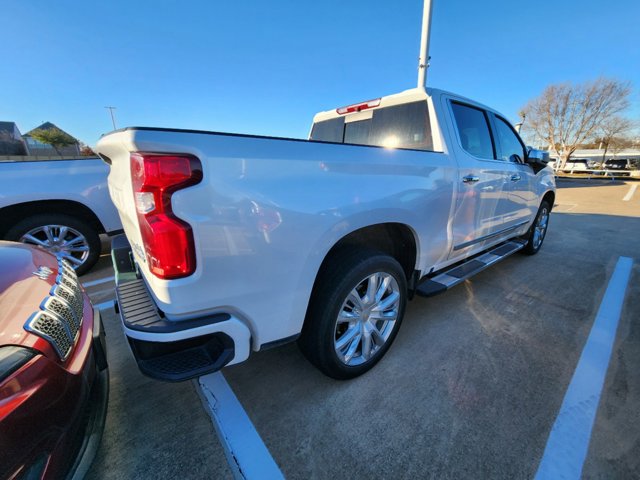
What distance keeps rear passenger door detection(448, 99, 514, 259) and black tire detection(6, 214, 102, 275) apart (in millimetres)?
4363

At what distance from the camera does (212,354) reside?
1377 millimetres

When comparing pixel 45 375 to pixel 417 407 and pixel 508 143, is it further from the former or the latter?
pixel 508 143

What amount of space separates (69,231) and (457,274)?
4.64 meters

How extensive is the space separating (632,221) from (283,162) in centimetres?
1040

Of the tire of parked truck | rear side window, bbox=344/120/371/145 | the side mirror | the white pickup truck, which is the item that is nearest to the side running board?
the white pickup truck

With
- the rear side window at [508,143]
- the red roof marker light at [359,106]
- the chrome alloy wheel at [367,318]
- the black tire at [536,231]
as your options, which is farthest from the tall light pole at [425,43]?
the chrome alloy wheel at [367,318]

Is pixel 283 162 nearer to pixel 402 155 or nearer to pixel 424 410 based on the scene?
pixel 402 155

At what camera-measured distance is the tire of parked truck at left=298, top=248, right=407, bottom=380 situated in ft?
5.76

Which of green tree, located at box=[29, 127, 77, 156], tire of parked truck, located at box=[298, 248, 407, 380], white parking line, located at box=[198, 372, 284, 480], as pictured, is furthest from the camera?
green tree, located at box=[29, 127, 77, 156]

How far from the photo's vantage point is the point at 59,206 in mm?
3656

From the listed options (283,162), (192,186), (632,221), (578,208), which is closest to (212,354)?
(192,186)

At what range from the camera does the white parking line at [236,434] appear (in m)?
1.47

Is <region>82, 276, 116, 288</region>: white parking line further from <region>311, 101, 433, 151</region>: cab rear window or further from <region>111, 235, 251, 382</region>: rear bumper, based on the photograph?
<region>311, 101, 433, 151</region>: cab rear window

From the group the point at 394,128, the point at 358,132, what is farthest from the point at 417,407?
the point at 358,132
